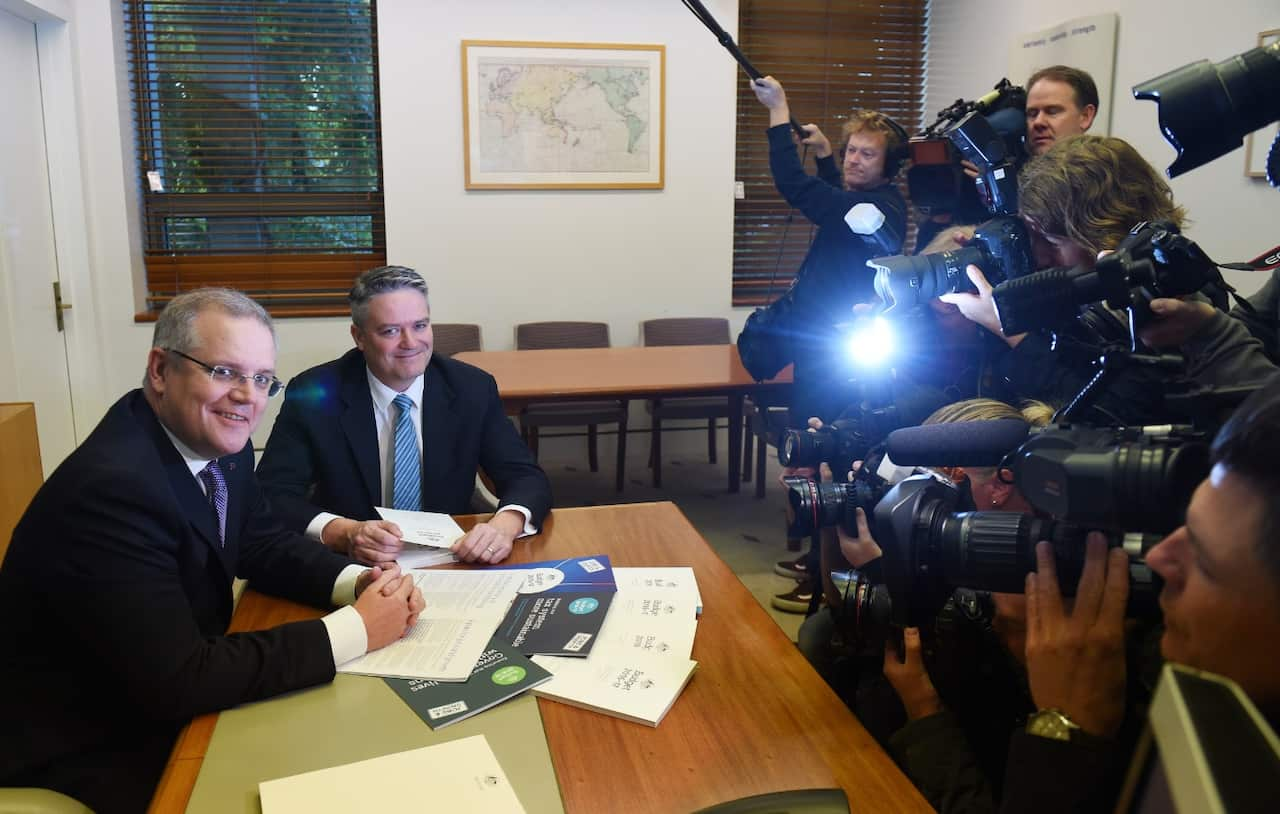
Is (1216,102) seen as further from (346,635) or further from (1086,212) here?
(346,635)

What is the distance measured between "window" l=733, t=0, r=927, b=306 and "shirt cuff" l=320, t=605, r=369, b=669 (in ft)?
14.0

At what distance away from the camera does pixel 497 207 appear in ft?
16.3

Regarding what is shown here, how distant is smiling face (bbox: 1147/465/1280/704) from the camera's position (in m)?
A: 0.53

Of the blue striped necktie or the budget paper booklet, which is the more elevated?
the blue striped necktie

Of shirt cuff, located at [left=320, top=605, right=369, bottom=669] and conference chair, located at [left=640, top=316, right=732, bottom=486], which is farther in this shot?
conference chair, located at [left=640, top=316, right=732, bottom=486]

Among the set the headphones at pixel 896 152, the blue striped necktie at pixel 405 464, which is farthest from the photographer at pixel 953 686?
the headphones at pixel 896 152

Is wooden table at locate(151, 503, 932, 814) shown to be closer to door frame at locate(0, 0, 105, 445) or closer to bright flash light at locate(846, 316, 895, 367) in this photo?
bright flash light at locate(846, 316, 895, 367)

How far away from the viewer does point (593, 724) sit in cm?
121

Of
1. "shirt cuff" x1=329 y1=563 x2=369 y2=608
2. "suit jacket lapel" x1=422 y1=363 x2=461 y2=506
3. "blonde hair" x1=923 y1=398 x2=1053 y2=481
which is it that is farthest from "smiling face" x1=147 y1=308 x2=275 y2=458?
"blonde hair" x1=923 y1=398 x2=1053 y2=481

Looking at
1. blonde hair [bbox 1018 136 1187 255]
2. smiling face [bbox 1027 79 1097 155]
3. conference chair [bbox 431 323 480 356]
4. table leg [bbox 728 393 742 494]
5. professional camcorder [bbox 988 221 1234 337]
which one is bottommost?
table leg [bbox 728 393 742 494]

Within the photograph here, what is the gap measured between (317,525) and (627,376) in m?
2.10

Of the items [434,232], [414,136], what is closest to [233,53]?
[414,136]

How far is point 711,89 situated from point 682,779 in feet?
15.2

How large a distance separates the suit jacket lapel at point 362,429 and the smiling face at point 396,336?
2.5 inches
